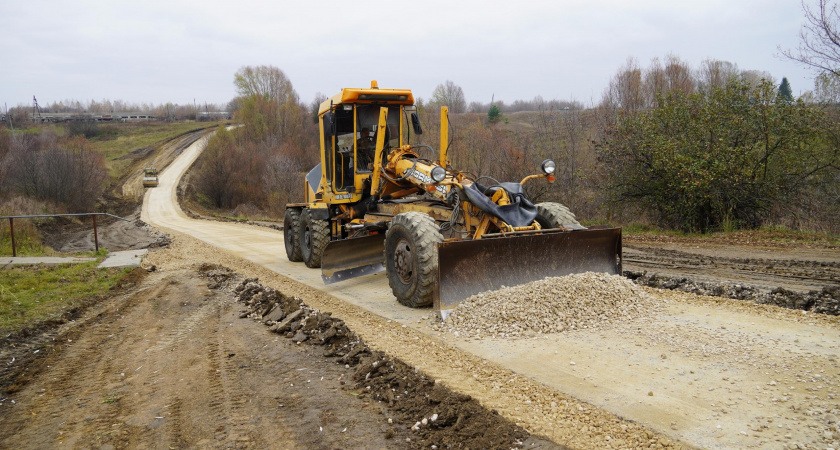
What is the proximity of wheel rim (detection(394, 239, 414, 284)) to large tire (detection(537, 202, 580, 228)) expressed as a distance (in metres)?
1.97

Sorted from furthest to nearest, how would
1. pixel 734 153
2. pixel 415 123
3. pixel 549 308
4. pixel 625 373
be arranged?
pixel 734 153 < pixel 415 123 < pixel 549 308 < pixel 625 373

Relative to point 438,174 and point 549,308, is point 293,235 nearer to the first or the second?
point 438,174

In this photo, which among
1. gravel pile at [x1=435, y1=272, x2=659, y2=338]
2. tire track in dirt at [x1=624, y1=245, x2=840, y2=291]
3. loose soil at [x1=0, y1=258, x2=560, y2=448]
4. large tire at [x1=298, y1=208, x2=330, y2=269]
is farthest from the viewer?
large tire at [x1=298, y1=208, x2=330, y2=269]

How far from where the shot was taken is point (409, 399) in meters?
4.12

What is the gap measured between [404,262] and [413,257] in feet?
1.11

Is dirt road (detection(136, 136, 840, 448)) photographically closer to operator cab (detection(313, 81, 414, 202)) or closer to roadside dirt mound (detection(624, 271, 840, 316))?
roadside dirt mound (detection(624, 271, 840, 316))

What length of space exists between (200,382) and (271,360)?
28.1 inches

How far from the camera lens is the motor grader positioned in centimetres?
649

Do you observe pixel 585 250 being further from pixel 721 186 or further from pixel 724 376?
pixel 721 186

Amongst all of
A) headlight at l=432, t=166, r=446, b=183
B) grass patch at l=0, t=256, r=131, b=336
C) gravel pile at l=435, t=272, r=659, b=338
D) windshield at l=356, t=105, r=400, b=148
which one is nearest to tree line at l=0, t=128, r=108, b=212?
grass patch at l=0, t=256, r=131, b=336

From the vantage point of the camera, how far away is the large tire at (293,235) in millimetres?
11328

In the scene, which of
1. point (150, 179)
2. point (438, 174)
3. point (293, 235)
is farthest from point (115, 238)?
point (150, 179)

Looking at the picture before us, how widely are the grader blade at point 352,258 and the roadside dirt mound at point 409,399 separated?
2.13m

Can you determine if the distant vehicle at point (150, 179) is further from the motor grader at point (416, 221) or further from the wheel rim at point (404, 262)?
the wheel rim at point (404, 262)
